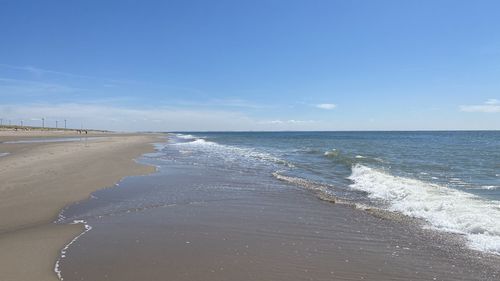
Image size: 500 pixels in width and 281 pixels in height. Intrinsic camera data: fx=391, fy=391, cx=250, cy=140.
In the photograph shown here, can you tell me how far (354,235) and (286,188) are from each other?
6381 millimetres

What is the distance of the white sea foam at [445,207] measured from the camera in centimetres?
845

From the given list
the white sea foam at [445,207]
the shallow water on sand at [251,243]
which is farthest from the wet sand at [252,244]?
the white sea foam at [445,207]

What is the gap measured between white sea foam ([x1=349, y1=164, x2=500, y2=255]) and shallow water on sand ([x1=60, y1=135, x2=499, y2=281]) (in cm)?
67

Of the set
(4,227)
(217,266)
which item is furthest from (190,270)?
(4,227)

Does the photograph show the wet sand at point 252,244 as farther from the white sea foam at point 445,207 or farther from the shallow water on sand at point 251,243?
the white sea foam at point 445,207

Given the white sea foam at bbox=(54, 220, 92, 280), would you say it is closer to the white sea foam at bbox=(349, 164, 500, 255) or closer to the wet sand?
the wet sand

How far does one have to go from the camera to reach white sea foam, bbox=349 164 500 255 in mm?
8453

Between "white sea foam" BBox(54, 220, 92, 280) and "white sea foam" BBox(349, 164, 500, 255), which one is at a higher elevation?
"white sea foam" BBox(349, 164, 500, 255)

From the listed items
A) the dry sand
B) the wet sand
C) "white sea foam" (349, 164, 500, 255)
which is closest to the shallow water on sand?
the wet sand

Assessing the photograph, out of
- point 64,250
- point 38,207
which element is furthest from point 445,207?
point 38,207

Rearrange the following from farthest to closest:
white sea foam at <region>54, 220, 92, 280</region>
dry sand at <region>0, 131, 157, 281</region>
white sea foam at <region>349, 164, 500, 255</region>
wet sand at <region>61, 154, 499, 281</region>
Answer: white sea foam at <region>349, 164, 500, 255</region> < dry sand at <region>0, 131, 157, 281</region> < wet sand at <region>61, 154, 499, 281</region> < white sea foam at <region>54, 220, 92, 280</region>

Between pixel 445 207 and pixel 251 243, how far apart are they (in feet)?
21.5

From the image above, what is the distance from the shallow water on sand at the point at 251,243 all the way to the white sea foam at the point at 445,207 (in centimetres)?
67

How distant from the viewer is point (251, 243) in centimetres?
751
